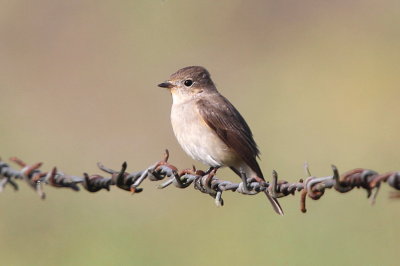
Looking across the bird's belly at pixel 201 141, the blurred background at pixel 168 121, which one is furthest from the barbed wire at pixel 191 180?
the blurred background at pixel 168 121

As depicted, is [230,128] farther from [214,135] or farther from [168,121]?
[168,121]

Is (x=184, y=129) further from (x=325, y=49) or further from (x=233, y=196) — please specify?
(x=325, y=49)

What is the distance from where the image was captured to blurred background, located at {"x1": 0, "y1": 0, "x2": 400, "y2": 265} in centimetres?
864

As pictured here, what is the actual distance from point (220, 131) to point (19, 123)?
566 cm

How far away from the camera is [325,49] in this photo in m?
14.0

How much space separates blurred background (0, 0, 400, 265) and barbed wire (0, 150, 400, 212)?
6.07ft

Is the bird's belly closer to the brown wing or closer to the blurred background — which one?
the brown wing

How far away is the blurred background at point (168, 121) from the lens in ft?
28.3

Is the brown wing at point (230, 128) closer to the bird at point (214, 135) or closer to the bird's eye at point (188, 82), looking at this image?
the bird at point (214, 135)

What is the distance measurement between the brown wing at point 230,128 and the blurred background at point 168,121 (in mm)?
1307

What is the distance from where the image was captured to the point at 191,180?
467 cm

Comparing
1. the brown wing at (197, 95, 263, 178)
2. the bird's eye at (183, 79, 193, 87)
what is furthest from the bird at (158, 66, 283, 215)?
the bird's eye at (183, 79, 193, 87)

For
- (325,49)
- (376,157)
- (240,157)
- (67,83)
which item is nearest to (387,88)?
(325,49)

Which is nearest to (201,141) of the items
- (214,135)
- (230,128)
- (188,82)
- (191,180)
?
(214,135)
